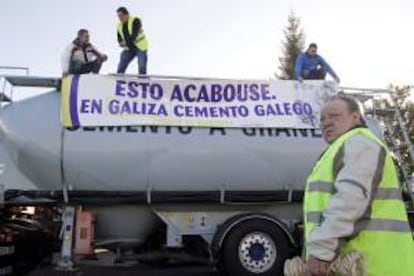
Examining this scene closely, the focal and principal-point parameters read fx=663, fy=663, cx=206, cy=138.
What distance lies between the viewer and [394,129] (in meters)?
10.4

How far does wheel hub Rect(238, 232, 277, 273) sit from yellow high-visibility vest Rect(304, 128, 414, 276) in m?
5.59

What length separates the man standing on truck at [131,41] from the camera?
31.8 ft

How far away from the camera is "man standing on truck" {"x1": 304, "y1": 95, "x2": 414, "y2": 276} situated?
299cm

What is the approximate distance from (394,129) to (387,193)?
25.0 ft

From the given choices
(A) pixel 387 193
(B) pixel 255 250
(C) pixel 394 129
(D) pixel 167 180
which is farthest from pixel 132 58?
(A) pixel 387 193

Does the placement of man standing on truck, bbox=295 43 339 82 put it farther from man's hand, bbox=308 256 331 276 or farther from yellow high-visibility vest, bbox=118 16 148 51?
man's hand, bbox=308 256 331 276

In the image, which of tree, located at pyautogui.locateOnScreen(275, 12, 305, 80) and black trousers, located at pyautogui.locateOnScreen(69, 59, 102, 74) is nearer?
black trousers, located at pyautogui.locateOnScreen(69, 59, 102, 74)

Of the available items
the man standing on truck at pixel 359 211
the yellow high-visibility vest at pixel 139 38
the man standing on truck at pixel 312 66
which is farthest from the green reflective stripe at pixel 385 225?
the man standing on truck at pixel 312 66

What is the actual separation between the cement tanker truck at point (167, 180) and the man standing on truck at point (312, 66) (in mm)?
1364

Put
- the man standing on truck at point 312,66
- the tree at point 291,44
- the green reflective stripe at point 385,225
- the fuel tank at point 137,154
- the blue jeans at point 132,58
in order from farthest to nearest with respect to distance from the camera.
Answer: the tree at point 291,44 → the man standing on truck at point 312,66 → the blue jeans at point 132,58 → the fuel tank at point 137,154 → the green reflective stripe at point 385,225

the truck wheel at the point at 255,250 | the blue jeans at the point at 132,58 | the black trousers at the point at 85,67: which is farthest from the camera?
the blue jeans at the point at 132,58

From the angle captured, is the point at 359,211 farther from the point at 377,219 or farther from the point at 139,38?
the point at 139,38

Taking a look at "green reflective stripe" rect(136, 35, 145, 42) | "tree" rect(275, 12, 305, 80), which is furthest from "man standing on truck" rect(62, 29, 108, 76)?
"tree" rect(275, 12, 305, 80)

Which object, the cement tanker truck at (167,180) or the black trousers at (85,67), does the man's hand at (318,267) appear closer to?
the cement tanker truck at (167,180)
